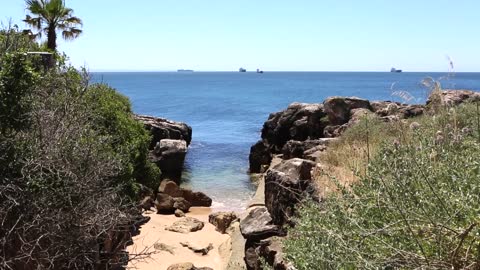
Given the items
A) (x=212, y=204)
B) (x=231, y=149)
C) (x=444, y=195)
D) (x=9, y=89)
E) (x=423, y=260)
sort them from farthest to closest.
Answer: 1. (x=231, y=149)
2. (x=212, y=204)
3. (x=9, y=89)
4. (x=444, y=195)
5. (x=423, y=260)

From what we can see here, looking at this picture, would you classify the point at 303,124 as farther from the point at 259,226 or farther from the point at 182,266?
the point at 259,226

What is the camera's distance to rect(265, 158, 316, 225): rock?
9.84 meters

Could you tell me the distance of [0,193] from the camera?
7371 millimetres

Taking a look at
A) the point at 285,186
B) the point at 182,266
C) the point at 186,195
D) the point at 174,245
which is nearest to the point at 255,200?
the point at 174,245

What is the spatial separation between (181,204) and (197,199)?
1.20 metres

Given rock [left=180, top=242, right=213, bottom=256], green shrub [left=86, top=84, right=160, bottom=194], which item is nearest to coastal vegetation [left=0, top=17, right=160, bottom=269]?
green shrub [left=86, top=84, right=160, bottom=194]

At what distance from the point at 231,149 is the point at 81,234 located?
2950 centimetres

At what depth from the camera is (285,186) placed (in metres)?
10.1

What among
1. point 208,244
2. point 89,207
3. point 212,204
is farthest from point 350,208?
point 212,204

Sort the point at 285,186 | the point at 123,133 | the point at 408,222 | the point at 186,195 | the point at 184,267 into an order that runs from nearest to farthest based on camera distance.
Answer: the point at 408,222, the point at 285,186, the point at 184,267, the point at 123,133, the point at 186,195

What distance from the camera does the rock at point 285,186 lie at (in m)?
9.84

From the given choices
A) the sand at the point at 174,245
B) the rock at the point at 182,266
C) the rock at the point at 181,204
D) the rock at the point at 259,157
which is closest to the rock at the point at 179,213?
the sand at the point at 174,245

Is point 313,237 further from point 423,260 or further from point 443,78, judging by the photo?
point 443,78

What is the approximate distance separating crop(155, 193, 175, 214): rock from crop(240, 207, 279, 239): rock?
796cm
